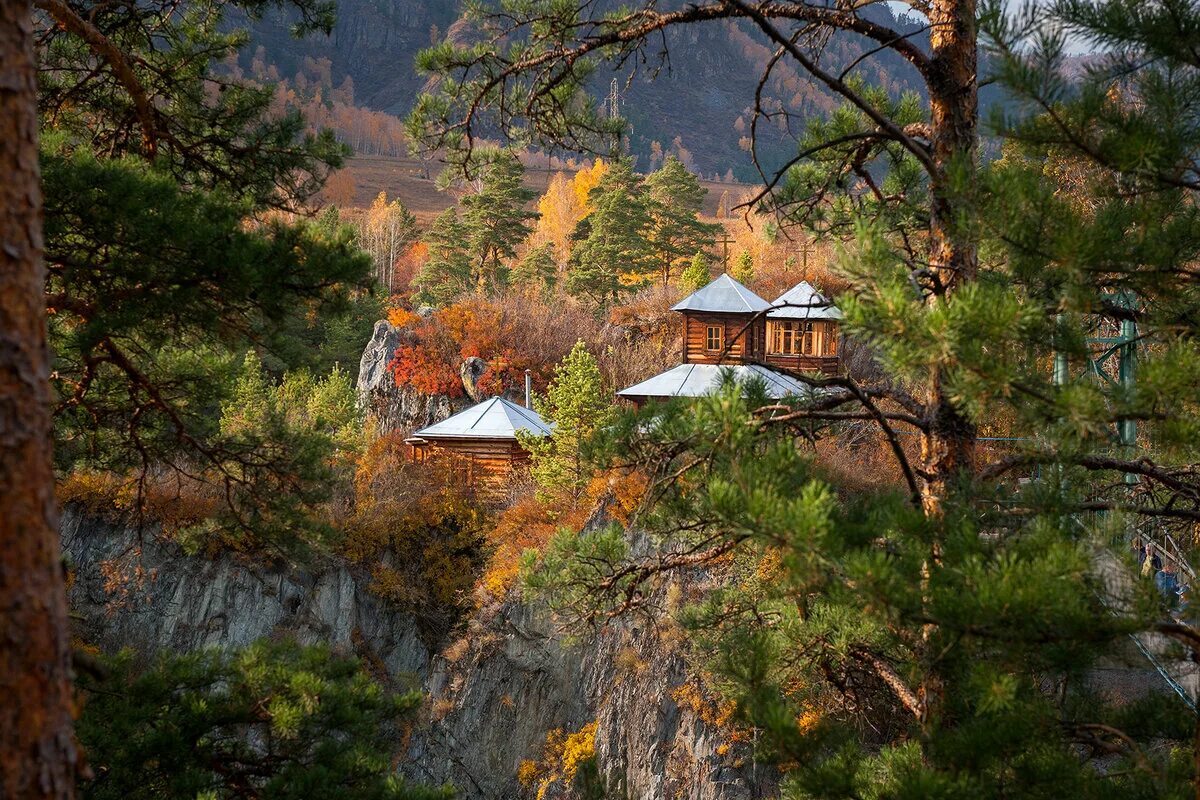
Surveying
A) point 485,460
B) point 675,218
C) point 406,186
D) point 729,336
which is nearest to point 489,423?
point 485,460

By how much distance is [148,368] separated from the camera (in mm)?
7844

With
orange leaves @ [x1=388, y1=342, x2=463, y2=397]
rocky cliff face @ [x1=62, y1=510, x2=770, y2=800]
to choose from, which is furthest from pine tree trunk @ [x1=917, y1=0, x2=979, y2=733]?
orange leaves @ [x1=388, y1=342, x2=463, y2=397]

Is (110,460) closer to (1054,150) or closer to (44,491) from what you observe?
(44,491)

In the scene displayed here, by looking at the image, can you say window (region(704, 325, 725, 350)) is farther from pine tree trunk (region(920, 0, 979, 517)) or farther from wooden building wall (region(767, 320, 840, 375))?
pine tree trunk (region(920, 0, 979, 517))

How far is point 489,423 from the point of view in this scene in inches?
953

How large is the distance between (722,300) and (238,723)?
18.6 m

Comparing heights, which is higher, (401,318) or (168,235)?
(401,318)

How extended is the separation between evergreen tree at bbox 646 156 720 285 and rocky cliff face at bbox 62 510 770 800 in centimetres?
1907

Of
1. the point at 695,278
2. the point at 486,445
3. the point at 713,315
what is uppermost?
the point at 695,278

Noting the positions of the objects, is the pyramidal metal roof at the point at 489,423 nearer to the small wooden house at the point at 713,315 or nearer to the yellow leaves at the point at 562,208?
the small wooden house at the point at 713,315

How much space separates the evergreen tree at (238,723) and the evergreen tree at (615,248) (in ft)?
91.3

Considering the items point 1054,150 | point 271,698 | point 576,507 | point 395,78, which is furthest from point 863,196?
point 395,78

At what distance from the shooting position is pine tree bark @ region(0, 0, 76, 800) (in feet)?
9.14

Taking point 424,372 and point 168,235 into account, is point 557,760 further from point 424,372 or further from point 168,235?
point 424,372
